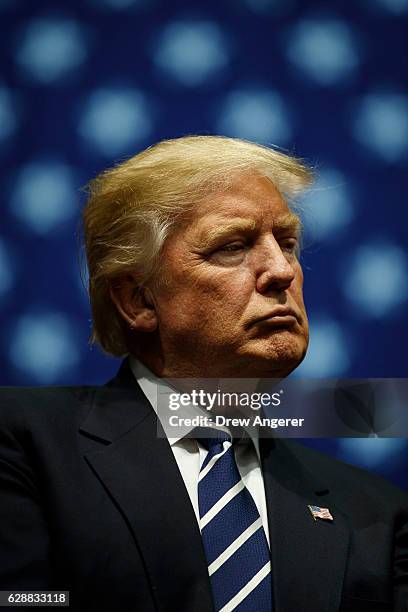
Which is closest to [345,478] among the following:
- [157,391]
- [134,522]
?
[157,391]

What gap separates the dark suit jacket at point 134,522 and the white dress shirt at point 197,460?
0.06ft

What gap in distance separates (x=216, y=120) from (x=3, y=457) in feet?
3.33

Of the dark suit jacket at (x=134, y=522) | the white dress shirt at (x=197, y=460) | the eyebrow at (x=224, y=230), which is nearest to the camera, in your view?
the dark suit jacket at (x=134, y=522)

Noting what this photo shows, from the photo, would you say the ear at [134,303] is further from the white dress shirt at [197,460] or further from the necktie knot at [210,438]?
the necktie knot at [210,438]

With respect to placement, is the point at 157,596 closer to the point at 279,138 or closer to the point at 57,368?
the point at 57,368

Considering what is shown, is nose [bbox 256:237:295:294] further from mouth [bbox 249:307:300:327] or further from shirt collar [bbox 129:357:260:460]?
shirt collar [bbox 129:357:260:460]

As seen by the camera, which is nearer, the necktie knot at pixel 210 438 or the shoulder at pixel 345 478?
the necktie knot at pixel 210 438

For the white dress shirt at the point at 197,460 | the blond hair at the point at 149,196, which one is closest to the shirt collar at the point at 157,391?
the white dress shirt at the point at 197,460

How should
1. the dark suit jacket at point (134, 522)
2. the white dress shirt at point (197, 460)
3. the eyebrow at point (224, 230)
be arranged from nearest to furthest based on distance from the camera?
the dark suit jacket at point (134, 522) < the white dress shirt at point (197, 460) < the eyebrow at point (224, 230)

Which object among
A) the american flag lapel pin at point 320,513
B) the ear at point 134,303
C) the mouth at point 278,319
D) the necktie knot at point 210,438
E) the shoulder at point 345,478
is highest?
the mouth at point 278,319

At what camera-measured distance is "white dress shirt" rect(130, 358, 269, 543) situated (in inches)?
63.5

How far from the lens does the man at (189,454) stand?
Result: 149cm

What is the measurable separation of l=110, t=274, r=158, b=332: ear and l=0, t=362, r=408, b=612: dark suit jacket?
4.3 inches

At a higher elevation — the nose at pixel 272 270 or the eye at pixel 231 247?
the eye at pixel 231 247
